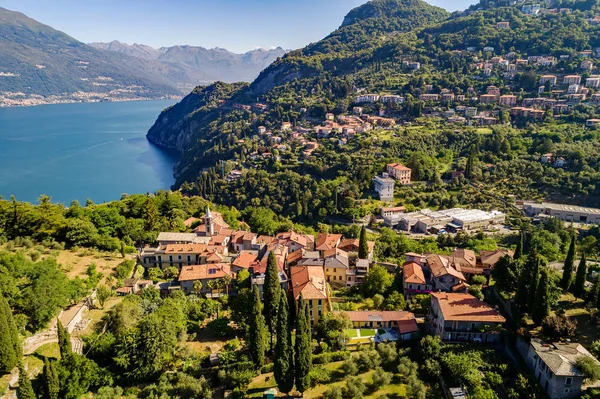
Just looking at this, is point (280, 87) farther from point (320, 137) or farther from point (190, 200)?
point (190, 200)

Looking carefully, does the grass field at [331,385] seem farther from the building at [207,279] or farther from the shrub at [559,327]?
the shrub at [559,327]

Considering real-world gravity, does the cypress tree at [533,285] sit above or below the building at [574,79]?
below

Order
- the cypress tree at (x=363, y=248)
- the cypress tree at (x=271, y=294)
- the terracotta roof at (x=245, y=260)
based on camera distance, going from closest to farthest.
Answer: the cypress tree at (x=271, y=294) → the terracotta roof at (x=245, y=260) → the cypress tree at (x=363, y=248)

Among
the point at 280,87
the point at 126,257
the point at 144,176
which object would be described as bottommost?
the point at 144,176

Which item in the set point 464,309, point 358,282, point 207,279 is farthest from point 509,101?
point 207,279

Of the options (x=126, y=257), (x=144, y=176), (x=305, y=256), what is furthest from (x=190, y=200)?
(x=144, y=176)

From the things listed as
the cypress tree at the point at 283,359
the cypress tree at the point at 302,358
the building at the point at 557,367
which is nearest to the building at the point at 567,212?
the building at the point at 557,367

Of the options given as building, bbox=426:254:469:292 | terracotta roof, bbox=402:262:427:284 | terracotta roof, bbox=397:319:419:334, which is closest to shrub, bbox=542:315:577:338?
building, bbox=426:254:469:292
